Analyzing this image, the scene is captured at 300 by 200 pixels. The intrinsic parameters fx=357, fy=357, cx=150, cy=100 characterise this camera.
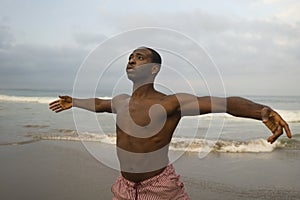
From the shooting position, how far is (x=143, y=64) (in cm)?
285

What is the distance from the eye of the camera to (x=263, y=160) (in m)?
8.23

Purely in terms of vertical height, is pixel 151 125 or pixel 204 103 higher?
pixel 204 103

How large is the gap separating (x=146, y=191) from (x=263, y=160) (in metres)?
6.02

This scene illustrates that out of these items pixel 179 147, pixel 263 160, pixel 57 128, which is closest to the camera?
pixel 263 160

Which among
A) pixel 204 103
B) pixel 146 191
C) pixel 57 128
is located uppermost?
pixel 204 103

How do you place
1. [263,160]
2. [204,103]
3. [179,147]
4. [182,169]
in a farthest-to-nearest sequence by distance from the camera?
[179,147] → [263,160] → [182,169] → [204,103]

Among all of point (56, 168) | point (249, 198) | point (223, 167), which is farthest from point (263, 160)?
point (56, 168)

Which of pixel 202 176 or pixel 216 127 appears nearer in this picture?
pixel 202 176

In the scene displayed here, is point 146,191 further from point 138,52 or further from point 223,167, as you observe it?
point 223,167

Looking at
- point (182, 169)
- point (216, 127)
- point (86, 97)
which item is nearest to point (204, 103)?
point (86, 97)

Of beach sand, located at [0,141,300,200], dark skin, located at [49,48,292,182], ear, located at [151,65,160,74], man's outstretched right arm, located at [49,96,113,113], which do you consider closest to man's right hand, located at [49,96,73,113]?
man's outstretched right arm, located at [49,96,113,113]

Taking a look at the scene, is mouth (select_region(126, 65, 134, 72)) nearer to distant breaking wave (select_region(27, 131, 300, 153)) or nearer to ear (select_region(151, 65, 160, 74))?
ear (select_region(151, 65, 160, 74))

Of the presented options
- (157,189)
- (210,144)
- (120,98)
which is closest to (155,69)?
(120,98)

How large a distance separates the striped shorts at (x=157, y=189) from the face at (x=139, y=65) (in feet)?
2.57
